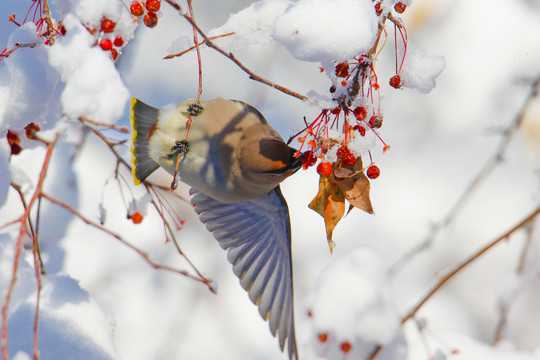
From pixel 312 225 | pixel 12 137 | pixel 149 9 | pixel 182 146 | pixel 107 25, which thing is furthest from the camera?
pixel 312 225

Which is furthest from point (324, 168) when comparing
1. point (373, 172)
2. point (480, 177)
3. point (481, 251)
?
point (480, 177)

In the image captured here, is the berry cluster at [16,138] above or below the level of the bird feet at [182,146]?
below

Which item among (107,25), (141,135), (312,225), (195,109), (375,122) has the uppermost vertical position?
(312,225)

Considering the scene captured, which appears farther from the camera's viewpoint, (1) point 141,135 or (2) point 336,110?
(1) point 141,135

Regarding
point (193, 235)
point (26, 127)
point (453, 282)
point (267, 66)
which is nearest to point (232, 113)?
point (26, 127)

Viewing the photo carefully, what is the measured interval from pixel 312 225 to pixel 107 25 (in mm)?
2533

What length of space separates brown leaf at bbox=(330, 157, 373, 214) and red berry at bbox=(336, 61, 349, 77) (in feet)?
0.73

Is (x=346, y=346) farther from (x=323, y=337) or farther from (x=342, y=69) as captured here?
(x=342, y=69)

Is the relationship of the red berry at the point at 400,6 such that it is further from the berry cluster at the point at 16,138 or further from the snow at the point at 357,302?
the snow at the point at 357,302

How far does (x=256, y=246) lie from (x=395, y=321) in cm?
65

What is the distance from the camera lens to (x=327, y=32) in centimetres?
131

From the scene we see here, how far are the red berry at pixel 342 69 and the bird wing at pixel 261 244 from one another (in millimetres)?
1115

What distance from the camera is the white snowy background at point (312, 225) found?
6.63 ft

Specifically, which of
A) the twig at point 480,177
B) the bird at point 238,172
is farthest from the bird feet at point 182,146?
the twig at point 480,177
